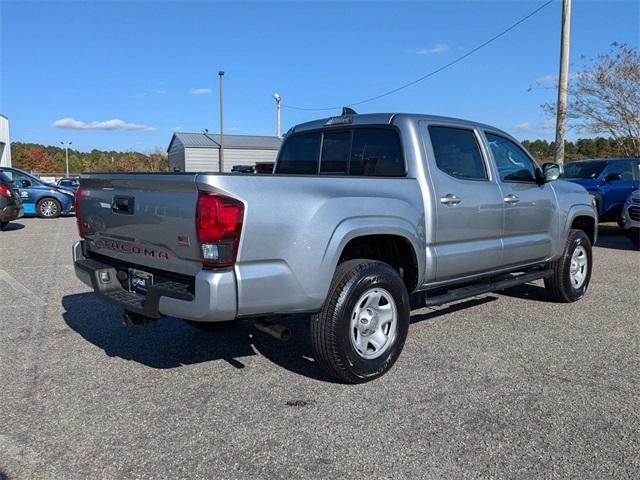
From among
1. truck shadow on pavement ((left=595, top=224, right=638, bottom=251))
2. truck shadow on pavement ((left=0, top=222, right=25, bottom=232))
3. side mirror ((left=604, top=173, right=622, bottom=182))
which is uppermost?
side mirror ((left=604, top=173, right=622, bottom=182))

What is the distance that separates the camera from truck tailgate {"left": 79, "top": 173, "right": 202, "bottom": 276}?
3242 mm

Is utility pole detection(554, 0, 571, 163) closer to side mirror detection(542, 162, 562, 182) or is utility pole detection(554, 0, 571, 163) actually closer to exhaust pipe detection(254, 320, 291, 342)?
side mirror detection(542, 162, 562, 182)

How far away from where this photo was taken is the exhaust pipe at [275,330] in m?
3.46

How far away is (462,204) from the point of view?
4641mm

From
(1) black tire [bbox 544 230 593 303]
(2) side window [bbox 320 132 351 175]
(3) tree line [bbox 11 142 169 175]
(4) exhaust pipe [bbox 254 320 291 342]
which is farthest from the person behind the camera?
(3) tree line [bbox 11 142 169 175]

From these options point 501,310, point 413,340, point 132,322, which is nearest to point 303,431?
point 132,322

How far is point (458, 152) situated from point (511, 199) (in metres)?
0.82

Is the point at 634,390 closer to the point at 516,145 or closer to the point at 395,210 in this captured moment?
the point at 395,210

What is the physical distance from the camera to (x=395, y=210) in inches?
158

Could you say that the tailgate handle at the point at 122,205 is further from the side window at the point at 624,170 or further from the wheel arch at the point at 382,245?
the side window at the point at 624,170

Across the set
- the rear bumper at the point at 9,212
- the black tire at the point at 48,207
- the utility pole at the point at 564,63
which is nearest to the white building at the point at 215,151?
the black tire at the point at 48,207

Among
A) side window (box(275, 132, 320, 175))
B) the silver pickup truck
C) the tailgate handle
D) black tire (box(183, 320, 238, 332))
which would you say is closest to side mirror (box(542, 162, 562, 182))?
the silver pickup truck

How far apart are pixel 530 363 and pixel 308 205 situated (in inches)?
89.8

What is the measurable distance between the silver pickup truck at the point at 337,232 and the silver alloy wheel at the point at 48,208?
14.6 m
